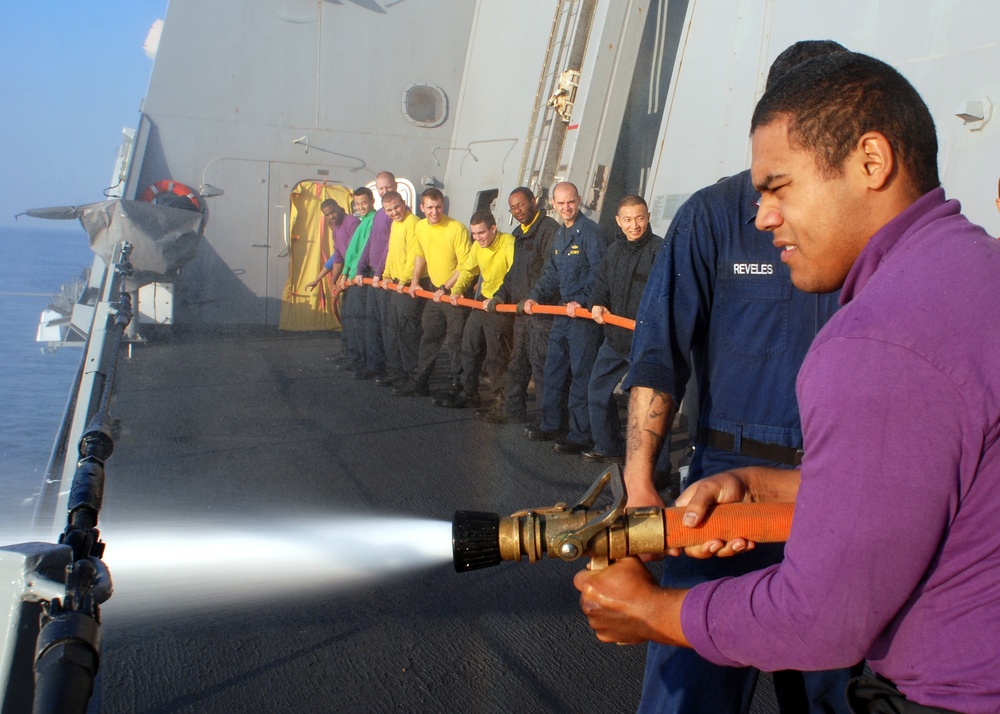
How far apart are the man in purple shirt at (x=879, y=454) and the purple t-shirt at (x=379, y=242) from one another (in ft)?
33.6

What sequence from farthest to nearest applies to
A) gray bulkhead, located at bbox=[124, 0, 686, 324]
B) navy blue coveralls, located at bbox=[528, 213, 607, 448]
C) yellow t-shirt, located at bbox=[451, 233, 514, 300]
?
gray bulkhead, located at bbox=[124, 0, 686, 324] < yellow t-shirt, located at bbox=[451, 233, 514, 300] < navy blue coveralls, located at bbox=[528, 213, 607, 448]

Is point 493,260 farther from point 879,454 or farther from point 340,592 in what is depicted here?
point 879,454

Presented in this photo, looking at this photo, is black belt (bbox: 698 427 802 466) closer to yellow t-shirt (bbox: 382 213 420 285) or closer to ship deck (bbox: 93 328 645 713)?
ship deck (bbox: 93 328 645 713)

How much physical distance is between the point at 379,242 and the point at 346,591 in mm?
7731

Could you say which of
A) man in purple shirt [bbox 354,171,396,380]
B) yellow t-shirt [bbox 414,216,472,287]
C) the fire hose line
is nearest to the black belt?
the fire hose line

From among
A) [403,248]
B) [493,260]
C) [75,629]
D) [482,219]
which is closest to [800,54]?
[75,629]

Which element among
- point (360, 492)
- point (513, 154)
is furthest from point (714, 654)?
point (513, 154)

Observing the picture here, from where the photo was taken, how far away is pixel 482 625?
12.9 feet

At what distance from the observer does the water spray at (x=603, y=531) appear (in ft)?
4.58

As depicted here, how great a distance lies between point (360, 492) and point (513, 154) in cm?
821

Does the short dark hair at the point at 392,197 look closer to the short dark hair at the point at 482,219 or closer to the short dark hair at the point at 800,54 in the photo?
the short dark hair at the point at 482,219

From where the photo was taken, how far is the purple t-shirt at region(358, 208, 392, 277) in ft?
37.8

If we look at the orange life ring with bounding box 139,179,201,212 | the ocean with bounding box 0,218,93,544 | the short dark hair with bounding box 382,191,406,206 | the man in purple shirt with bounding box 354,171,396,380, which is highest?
the short dark hair with bounding box 382,191,406,206

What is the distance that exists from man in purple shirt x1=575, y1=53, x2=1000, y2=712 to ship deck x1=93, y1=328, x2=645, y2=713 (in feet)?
7.11
